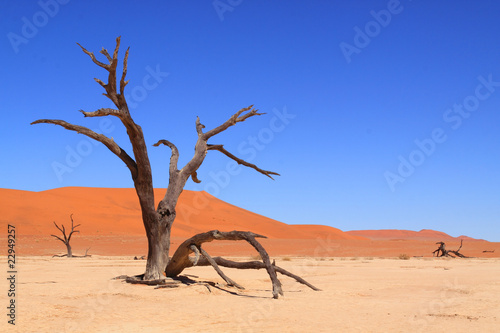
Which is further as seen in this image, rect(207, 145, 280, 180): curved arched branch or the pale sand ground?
rect(207, 145, 280, 180): curved arched branch

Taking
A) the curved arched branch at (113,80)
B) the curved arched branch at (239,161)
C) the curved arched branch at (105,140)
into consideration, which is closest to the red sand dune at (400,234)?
the curved arched branch at (239,161)

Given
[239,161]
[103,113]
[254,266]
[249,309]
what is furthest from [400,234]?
[249,309]

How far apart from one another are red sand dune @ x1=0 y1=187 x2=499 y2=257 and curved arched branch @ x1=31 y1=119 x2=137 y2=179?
70.8 feet

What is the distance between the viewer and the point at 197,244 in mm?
9758

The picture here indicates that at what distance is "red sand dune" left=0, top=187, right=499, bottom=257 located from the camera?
35219 millimetres

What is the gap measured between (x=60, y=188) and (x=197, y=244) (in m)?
74.1

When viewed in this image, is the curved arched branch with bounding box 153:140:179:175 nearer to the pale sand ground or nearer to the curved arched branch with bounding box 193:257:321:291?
the curved arched branch with bounding box 193:257:321:291

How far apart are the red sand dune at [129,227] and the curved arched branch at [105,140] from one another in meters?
21.6

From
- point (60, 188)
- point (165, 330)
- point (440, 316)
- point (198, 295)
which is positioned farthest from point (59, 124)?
point (60, 188)

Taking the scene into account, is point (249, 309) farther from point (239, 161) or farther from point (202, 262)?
point (239, 161)

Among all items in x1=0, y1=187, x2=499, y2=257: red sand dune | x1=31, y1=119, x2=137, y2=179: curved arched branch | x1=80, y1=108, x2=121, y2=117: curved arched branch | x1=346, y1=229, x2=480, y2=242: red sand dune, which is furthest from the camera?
x1=346, y1=229, x2=480, y2=242: red sand dune

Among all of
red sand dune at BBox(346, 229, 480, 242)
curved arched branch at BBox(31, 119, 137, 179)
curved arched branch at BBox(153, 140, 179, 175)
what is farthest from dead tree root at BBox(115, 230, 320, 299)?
red sand dune at BBox(346, 229, 480, 242)

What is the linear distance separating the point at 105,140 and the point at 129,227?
4439 centimetres

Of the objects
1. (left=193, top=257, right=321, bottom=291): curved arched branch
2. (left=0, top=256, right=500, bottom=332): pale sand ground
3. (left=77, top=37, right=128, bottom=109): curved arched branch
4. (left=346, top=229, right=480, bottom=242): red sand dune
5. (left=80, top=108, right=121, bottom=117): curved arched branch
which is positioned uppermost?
(left=77, top=37, right=128, bottom=109): curved arched branch
